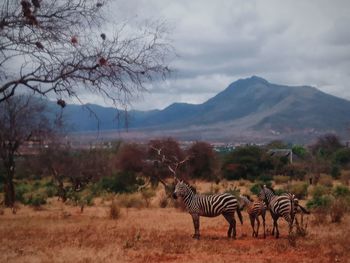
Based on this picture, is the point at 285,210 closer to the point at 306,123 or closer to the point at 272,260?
the point at 272,260

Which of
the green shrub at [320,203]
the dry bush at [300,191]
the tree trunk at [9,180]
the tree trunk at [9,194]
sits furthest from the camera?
the dry bush at [300,191]

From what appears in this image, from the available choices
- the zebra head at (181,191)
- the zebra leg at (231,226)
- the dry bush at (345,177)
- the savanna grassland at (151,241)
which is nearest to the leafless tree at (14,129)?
the savanna grassland at (151,241)

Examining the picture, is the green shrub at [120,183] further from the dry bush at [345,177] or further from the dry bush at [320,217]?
the dry bush at [320,217]

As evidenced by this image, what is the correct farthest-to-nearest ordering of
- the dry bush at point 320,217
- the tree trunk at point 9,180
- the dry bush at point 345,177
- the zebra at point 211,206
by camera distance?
the dry bush at point 345,177
the tree trunk at point 9,180
the dry bush at point 320,217
the zebra at point 211,206

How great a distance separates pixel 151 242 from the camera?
1496cm

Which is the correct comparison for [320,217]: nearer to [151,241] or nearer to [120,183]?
[151,241]

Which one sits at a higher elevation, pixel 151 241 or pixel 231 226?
pixel 231 226

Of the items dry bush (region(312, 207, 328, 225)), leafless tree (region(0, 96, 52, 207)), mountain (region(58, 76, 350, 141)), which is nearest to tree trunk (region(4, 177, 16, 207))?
leafless tree (region(0, 96, 52, 207))

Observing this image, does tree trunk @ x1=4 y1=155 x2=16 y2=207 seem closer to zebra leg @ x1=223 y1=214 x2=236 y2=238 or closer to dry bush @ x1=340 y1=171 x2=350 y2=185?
zebra leg @ x1=223 y1=214 x2=236 y2=238

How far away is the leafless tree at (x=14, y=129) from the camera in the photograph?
24.8m

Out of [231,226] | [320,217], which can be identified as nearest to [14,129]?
[231,226]

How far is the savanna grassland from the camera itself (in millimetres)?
12781

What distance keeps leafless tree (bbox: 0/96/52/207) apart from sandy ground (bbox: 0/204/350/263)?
4780 millimetres

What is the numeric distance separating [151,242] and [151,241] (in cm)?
17
